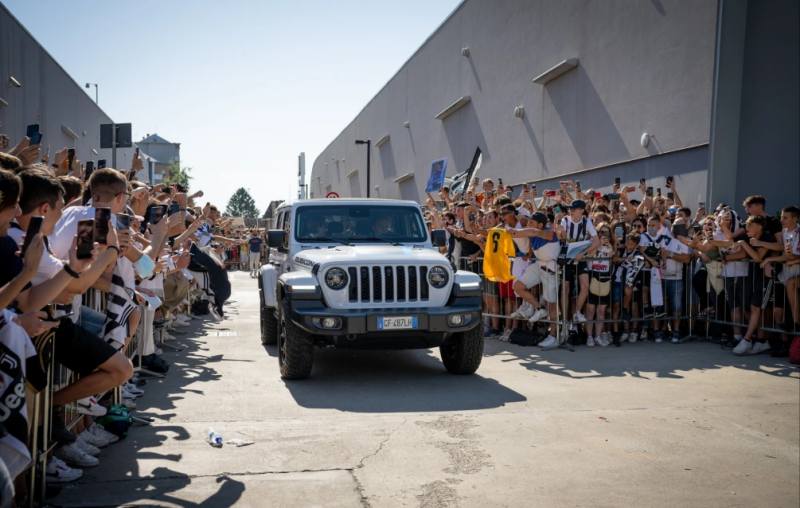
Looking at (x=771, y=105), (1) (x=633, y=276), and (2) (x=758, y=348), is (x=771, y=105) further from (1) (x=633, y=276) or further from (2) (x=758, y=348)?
(2) (x=758, y=348)

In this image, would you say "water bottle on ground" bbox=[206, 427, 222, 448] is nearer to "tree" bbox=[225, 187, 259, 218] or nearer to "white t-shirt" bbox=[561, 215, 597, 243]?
"white t-shirt" bbox=[561, 215, 597, 243]

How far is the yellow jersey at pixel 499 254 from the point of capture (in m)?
10.8

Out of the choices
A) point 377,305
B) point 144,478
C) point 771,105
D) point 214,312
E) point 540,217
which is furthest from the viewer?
point 771,105

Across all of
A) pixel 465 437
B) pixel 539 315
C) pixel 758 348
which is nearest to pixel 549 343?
pixel 539 315

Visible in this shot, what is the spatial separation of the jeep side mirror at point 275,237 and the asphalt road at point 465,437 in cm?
158

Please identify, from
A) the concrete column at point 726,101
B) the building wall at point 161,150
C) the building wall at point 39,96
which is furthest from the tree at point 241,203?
the concrete column at point 726,101

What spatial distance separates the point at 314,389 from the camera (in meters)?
7.32

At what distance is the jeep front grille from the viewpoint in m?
7.53

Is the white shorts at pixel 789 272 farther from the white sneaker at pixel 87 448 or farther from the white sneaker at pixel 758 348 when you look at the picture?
the white sneaker at pixel 87 448

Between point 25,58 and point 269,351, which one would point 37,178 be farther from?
point 25,58

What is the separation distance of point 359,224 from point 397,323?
209 centimetres

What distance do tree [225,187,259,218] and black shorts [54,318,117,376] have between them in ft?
573

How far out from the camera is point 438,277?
306 inches

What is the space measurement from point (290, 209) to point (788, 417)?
6.40 m
